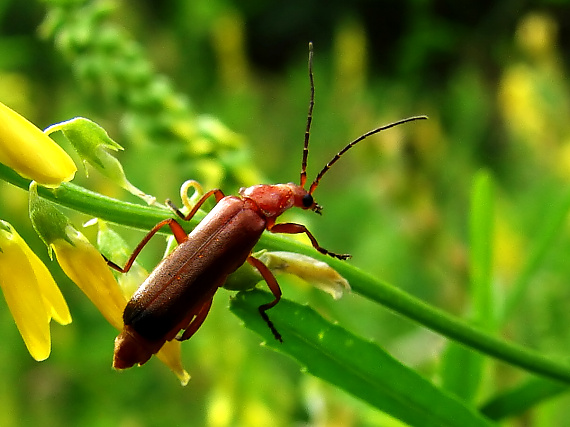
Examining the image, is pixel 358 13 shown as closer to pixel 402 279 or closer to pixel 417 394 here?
pixel 402 279

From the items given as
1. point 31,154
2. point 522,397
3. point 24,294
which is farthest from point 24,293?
point 522,397

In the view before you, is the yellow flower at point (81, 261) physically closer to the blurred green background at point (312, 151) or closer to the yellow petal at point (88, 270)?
the yellow petal at point (88, 270)

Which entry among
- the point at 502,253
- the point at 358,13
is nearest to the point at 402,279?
the point at 502,253

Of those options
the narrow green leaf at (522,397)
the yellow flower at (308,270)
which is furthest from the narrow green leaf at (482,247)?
the yellow flower at (308,270)

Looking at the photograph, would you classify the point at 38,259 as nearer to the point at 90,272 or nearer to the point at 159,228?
the point at 90,272

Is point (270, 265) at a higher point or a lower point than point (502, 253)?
higher

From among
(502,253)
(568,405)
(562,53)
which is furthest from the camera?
(562,53)
